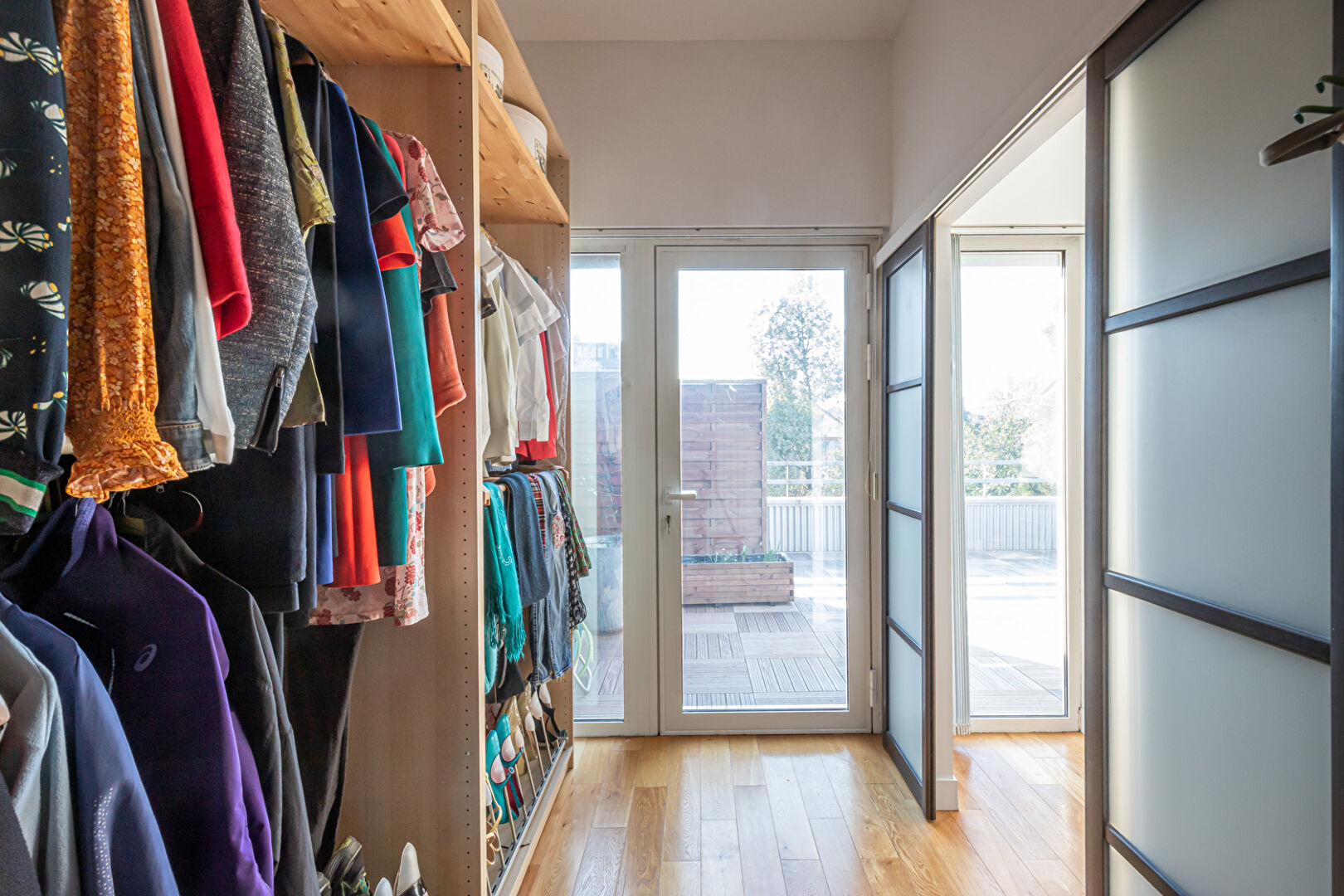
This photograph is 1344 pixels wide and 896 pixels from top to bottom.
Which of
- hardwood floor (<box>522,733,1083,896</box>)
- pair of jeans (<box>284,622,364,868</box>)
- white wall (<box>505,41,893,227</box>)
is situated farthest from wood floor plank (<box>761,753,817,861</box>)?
white wall (<box>505,41,893,227</box>)

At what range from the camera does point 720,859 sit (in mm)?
1980

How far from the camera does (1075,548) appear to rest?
286 cm

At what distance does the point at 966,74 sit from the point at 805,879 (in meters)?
2.26

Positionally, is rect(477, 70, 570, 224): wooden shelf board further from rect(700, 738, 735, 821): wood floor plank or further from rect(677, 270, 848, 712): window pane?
rect(700, 738, 735, 821): wood floor plank

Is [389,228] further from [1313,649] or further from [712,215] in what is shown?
[712,215]

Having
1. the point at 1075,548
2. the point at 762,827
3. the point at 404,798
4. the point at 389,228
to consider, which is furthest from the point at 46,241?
the point at 1075,548

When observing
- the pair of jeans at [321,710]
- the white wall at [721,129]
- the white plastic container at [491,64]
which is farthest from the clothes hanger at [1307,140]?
the white wall at [721,129]

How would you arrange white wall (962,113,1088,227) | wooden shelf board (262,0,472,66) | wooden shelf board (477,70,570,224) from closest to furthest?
wooden shelf board (262,0,472,66)
wooden shelf board (477,70,570,224)
white wall (962,113,1088,227)

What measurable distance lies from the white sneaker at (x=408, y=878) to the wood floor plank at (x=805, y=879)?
100 centimetres

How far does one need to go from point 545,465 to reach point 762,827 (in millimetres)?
1381

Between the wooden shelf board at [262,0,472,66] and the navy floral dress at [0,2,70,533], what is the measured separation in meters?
0.76

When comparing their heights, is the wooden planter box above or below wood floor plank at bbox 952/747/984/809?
above

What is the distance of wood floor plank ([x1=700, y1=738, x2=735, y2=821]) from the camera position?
2.25m

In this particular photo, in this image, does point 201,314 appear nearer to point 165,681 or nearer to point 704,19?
point 165,681
